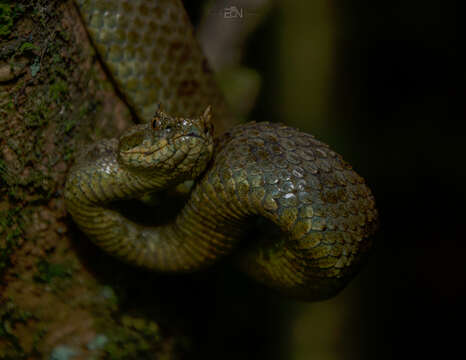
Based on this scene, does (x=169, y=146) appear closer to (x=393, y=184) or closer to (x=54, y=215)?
(x=54, y=215)

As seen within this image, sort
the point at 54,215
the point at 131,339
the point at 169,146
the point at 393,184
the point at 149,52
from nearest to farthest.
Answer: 1. the point at 169,146
2. the point at 54,215
3. the point at 149,52
4. the point at 131,339
5. the point at 393,184

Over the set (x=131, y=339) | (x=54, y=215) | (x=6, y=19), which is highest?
(x=6, y=19)

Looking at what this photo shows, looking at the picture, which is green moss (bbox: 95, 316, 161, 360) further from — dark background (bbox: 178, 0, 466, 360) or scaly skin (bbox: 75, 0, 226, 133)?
scaly skin (bbox: 75, 0, 226, 133)

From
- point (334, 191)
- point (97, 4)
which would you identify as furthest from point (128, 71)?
point (334, 191)

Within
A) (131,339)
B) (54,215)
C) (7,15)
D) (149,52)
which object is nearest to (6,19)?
(7,15)

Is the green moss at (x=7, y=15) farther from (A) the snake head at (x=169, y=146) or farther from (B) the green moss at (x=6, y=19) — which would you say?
(A) the snake head at (x=169, y=146)

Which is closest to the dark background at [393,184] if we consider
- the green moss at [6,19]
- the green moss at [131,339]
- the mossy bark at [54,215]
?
the green moss at [131,339]
